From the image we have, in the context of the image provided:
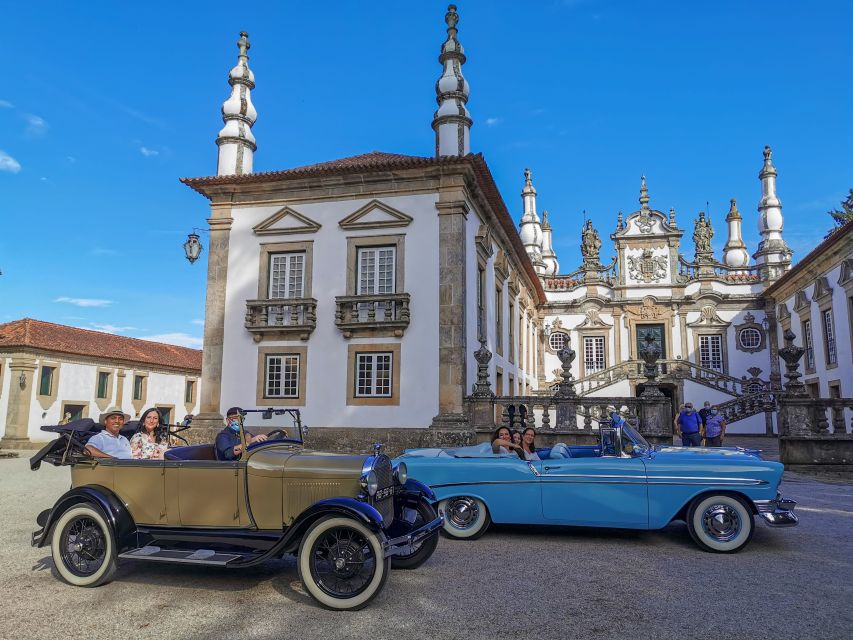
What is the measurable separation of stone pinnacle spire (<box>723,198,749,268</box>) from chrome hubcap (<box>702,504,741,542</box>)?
32.6 m

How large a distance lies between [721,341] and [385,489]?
99.7ft

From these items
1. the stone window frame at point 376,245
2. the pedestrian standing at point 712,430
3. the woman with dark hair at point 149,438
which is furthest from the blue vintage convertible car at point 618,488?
the stone window frame at point 376,245

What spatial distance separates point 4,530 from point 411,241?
10907 millimetres

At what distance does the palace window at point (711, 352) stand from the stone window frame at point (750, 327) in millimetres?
794

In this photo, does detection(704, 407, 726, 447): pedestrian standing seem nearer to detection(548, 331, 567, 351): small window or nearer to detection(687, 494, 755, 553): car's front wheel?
detection(687, 494, 755, 553): car's front wheel

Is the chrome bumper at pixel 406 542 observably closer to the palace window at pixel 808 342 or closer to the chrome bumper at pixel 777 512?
the chrome bumper at pixel 777 512

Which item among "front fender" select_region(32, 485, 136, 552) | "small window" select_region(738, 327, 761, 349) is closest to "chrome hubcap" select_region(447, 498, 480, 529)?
"front fender" select_region(32, 485, 136, 552)

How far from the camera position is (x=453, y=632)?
409 cm

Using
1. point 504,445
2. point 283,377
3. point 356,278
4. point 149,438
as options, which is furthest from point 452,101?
point 149,438

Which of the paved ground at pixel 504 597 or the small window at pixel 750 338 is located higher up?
the small window at pixel 750 338

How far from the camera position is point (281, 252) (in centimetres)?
1716

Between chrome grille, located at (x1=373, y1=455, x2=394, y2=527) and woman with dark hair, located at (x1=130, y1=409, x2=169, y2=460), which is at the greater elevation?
woman with dark hair, located at (x1=130, y1=409, x2=169, y2=460)

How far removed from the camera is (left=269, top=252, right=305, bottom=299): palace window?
55.5 ft

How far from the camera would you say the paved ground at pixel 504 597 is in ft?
13.7
